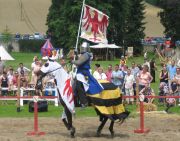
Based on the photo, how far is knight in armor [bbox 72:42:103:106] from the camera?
11891 mm

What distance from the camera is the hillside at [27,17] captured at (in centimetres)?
10762

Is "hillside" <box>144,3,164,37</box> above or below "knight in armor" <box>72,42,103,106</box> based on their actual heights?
above

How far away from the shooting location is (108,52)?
2424 inches

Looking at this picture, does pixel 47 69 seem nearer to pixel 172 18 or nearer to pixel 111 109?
pixel 111 109

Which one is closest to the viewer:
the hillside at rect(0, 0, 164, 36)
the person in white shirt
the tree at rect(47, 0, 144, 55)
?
the person in white shirt

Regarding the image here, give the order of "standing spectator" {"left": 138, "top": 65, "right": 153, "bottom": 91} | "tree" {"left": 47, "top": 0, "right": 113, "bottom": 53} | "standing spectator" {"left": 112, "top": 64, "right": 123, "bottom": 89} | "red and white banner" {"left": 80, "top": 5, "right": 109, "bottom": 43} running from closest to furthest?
"red and white banner" {"left": 80, "top": 5, "right": 109, "bottom": 43} < "standing spectator" {"left": 138, "top": 65, "right": 153, "bottom": 91} < "standing spectator" {"left": 112, "top": 64, "right": 123, "bottom": 89} < "tree" {"left": 47, "top": 0, "right": 113, "bottom": 53}

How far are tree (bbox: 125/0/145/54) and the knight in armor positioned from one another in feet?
190

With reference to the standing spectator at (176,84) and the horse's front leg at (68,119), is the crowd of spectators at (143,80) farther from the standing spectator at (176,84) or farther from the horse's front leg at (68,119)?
the horse's front leg at (68,119)

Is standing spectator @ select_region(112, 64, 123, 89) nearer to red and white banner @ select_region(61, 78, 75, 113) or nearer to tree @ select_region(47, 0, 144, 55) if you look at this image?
red and white banner @ select_region(61, 78, 75, 113)

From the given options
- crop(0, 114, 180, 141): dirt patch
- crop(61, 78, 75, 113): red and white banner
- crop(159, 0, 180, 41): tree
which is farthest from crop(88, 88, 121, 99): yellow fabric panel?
crop(159, 0, 180, 41): tree

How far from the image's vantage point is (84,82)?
11.9 m

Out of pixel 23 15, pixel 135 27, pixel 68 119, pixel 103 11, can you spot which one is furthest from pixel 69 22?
pixel 23 15

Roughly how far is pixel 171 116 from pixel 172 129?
276cm

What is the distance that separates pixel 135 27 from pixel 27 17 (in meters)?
44.1
